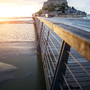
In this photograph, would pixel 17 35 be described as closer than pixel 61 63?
No

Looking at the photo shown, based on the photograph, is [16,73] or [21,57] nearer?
[16,73]

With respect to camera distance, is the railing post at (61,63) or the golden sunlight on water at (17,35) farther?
the golden sunlight on water at (17,35)

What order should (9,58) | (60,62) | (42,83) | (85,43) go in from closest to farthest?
(85,43), (60,62), (42,83), (9,58)

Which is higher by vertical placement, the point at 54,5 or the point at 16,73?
the point at 54,5

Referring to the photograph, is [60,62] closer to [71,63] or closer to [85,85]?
[85,85]

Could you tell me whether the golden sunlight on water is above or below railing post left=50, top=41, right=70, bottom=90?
below

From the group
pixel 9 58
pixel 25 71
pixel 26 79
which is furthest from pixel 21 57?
pixel 26 79

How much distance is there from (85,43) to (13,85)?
353cm

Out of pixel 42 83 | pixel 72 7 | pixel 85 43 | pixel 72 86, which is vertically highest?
pixel 72 7

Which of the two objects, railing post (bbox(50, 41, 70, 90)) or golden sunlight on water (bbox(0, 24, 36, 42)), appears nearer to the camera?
railing post (bbox(50, 41, 70, 90))

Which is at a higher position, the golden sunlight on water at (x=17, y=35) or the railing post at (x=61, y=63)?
the railing post at (x=61, y=63)

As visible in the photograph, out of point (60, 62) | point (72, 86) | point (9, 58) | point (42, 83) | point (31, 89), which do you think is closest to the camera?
point (60, 62)

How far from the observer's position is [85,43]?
690 mm

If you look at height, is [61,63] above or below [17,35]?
above
